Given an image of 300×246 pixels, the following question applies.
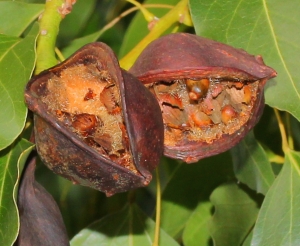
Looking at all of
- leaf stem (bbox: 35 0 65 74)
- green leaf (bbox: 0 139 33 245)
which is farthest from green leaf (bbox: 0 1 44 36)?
green leaf (bbox: 0 139 33 245)

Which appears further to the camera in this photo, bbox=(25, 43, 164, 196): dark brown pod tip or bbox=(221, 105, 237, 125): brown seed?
bbox=(221, 105, 237, 125): brown seed

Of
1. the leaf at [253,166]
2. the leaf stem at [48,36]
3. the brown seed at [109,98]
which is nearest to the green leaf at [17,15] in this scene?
the leaf stem at [48,36]

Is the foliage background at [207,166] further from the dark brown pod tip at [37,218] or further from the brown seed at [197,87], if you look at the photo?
the brown seed at [197,87]

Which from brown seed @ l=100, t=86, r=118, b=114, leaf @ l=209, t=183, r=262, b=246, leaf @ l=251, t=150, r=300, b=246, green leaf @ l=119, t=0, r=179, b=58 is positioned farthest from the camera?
green leaf @ l=119, t=0, r=179, b=58

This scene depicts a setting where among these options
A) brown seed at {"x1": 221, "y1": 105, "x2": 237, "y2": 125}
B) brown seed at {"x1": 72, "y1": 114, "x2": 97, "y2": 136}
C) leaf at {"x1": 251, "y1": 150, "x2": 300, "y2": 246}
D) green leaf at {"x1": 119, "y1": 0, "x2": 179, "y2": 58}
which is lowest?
leaf at {"x1": 251, "y1": 150, "x2": 300, "y2": 246}

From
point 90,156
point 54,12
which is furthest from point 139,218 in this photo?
point 90,156

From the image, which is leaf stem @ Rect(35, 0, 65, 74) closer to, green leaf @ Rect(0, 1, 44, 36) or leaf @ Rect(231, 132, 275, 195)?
green leaf @ Rect(0, 1, 44, 36)
